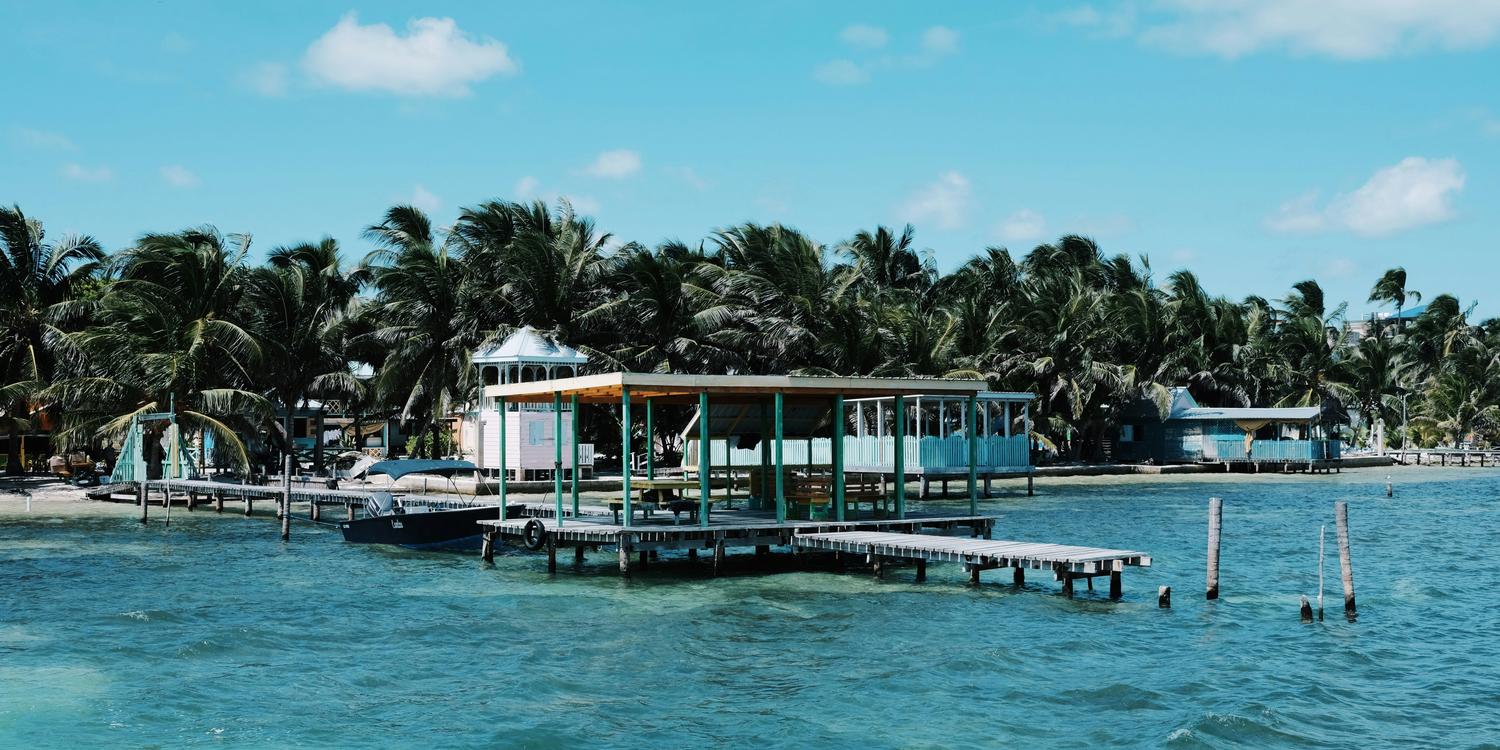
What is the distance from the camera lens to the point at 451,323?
52188 millimetres

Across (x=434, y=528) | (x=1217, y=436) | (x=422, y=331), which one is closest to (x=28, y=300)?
(x=422, y=331)

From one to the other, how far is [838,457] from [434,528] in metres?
9.93

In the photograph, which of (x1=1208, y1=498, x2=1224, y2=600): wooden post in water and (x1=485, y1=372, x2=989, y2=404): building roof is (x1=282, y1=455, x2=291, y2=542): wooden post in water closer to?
(x1=485, y1=372, x2=989, y2=404): building roof

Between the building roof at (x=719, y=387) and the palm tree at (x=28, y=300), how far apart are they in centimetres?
2876

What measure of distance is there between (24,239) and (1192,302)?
59311 mm

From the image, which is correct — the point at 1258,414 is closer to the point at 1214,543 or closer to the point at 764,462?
the point at 764,462

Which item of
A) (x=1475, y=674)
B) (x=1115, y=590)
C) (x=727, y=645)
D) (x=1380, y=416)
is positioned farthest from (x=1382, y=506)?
(x=1380, y=416)

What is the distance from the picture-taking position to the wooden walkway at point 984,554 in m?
21.6

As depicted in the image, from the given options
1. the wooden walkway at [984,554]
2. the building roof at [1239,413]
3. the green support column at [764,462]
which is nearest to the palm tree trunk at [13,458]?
the green support column at [764,462]

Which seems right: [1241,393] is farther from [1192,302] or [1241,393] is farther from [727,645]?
[727,645]

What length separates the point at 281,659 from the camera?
18.0 m

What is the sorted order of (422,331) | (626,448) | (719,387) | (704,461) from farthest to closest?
(422,331) → (704,461) → (626,448) → (719,387)

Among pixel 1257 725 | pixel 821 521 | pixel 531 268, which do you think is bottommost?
pixel 1257 725

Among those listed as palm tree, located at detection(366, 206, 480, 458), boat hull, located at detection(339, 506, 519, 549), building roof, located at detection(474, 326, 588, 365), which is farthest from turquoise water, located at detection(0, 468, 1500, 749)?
palm tree, located at detection(366, 206, 480, 458)
